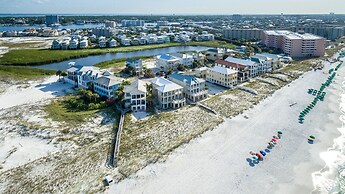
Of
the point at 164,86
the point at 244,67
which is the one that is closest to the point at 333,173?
the point at 164,86

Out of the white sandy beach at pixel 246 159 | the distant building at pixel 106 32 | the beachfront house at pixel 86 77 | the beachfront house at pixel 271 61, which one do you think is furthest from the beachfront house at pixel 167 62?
the distant building at pixel 106 32

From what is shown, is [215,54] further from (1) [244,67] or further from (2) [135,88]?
(2) [135,88]


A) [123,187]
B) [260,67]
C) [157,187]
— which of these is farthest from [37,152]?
[260,67]

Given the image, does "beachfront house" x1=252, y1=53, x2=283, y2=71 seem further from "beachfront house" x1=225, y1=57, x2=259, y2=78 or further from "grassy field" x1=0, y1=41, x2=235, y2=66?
"grassy field" x1=0, y1=41, x2=235, y2=66

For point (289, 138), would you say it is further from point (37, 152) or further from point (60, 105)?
point (60, 105)

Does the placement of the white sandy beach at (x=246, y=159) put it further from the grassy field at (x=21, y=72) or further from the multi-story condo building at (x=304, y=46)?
the multi-story condo building at (x=304, y=46)

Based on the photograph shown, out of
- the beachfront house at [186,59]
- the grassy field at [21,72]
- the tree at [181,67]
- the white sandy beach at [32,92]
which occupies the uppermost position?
the beachfront house at [186,59]

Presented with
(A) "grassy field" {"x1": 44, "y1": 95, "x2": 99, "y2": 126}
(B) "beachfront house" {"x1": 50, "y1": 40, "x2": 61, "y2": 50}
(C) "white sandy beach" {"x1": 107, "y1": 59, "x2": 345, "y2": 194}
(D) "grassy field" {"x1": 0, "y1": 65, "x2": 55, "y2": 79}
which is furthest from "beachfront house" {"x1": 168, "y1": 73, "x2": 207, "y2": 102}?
(B) "beachfront house" {"x1": 50, "y1": 40, "x2": 61, "y2": 50}
